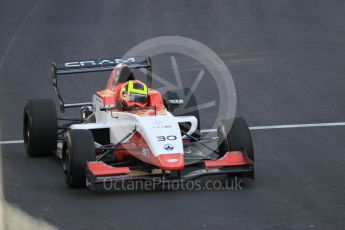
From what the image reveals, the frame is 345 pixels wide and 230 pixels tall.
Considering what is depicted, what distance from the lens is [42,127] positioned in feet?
42.8

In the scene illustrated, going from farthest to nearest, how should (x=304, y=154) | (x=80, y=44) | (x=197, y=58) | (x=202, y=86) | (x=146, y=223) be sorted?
(x=80, y=44)
(x=197, y=58)
(x=202, y=86)
(x=304, y=154)
(x=146, y=223)

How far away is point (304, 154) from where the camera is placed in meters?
13.0

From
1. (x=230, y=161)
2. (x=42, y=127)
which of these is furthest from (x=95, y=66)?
(x=230, y=161)

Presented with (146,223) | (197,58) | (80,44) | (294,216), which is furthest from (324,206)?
(80,44)

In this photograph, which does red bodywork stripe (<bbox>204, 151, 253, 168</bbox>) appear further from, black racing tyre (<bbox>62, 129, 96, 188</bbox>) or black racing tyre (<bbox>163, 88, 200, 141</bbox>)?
black racing tyre (<bbox>163, 88, 200, 141</bbox>)

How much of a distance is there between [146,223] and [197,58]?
11.1 metres

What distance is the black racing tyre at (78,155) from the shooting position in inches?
435

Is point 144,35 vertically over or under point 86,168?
over

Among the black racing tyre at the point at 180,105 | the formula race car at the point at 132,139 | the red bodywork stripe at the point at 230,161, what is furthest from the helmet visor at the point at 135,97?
the red bodywork stripe at the point at 230,161

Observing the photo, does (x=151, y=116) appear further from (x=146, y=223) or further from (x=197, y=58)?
(x=197, y=58)

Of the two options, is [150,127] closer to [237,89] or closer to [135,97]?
[135,97]

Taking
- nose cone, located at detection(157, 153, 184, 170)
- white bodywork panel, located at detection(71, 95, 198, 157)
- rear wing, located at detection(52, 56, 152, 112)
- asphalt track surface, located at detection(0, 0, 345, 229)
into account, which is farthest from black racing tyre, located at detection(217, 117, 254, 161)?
rear wing, located at detection(52, 56, 152, 112)

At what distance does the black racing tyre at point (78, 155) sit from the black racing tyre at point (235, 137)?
5.81ft

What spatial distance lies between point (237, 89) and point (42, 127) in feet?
19.2
